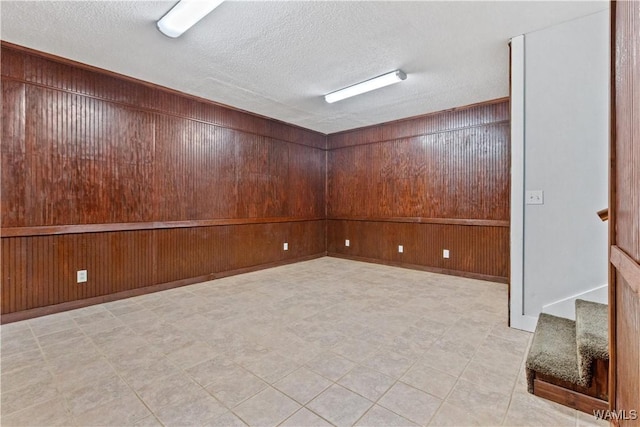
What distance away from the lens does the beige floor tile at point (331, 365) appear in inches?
75.6

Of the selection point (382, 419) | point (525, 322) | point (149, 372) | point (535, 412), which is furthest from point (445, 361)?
point (149, 372)

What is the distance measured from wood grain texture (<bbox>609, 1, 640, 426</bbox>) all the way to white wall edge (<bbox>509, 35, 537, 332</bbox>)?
4.63ft

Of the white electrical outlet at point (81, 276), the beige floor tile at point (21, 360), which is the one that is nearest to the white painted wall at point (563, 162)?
the beige floor tile at point (21, 360)

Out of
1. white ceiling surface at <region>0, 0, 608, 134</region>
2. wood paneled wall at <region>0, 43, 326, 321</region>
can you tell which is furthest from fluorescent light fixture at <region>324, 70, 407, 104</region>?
wood paneled wall at <region>0, 43, 326, 321</region>

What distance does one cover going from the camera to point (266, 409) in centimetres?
159

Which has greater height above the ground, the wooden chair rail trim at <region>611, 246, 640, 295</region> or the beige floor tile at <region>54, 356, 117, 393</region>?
the wooden chair rail trim at <region>611, 246, 640, 295</region>

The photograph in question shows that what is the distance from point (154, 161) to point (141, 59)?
1.19 meters

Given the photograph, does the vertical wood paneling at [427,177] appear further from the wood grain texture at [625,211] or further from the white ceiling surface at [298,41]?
the wood grain texture at [625,211]

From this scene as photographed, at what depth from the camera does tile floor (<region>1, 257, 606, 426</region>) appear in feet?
5.12

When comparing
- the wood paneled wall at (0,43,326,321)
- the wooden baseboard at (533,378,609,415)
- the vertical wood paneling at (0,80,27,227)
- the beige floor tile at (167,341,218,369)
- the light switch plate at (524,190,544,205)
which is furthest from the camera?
the wood paneled wall at (0,43,326,321)

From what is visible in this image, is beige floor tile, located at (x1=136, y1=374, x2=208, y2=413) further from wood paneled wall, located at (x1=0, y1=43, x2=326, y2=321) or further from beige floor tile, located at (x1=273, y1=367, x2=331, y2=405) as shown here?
wood paneled wall, located at (x1=0, y1=43, x2=326, y2=321)

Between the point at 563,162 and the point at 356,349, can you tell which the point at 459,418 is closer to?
the point at 356,349

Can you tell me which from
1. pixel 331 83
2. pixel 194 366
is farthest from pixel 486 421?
pixel 331 83

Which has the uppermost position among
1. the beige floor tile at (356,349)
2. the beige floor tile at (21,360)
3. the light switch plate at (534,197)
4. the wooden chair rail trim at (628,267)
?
the light switch plate at (534,197)
